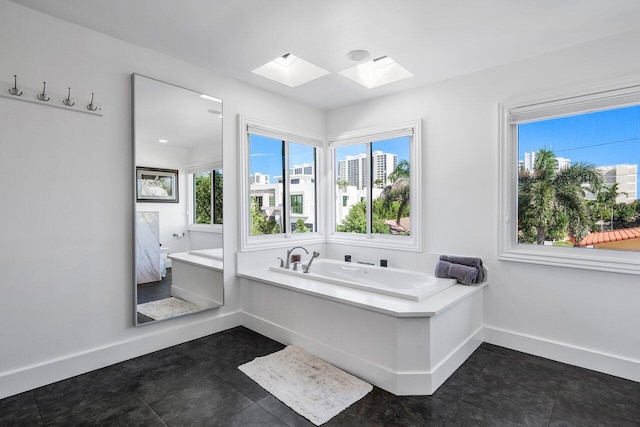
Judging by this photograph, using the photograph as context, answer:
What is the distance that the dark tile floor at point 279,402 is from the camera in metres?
1.92

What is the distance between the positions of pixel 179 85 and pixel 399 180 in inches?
95.4

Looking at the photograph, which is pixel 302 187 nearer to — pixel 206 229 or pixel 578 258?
pixel 206 229

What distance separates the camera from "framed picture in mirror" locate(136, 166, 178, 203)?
2.69 m

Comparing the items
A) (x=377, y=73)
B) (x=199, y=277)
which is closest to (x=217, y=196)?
(x=199, y=277)

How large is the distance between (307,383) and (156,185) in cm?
198

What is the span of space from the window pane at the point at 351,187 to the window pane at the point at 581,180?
1.67 metres

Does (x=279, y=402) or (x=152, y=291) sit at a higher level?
(x=152, y=291)

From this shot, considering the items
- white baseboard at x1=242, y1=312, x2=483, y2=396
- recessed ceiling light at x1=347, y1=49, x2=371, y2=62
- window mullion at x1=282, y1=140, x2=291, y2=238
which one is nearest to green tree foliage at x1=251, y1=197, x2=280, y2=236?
window mullion at x1=282, y1=140, x2=291, y2=238

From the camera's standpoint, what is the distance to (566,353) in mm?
2627

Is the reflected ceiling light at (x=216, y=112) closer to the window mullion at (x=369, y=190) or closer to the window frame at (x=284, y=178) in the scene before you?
Answer: the window frame at (x=284, y=178)

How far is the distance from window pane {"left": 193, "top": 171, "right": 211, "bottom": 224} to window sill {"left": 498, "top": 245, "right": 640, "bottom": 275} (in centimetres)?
271

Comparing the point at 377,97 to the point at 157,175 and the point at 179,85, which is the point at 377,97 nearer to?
the point at 179,85

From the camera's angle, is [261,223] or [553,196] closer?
[553,196]

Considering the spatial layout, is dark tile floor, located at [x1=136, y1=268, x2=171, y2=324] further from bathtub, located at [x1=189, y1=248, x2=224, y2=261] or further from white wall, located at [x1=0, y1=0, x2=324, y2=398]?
bathtub, located at [x1=189, y1=248, x2=224, y2=261]
